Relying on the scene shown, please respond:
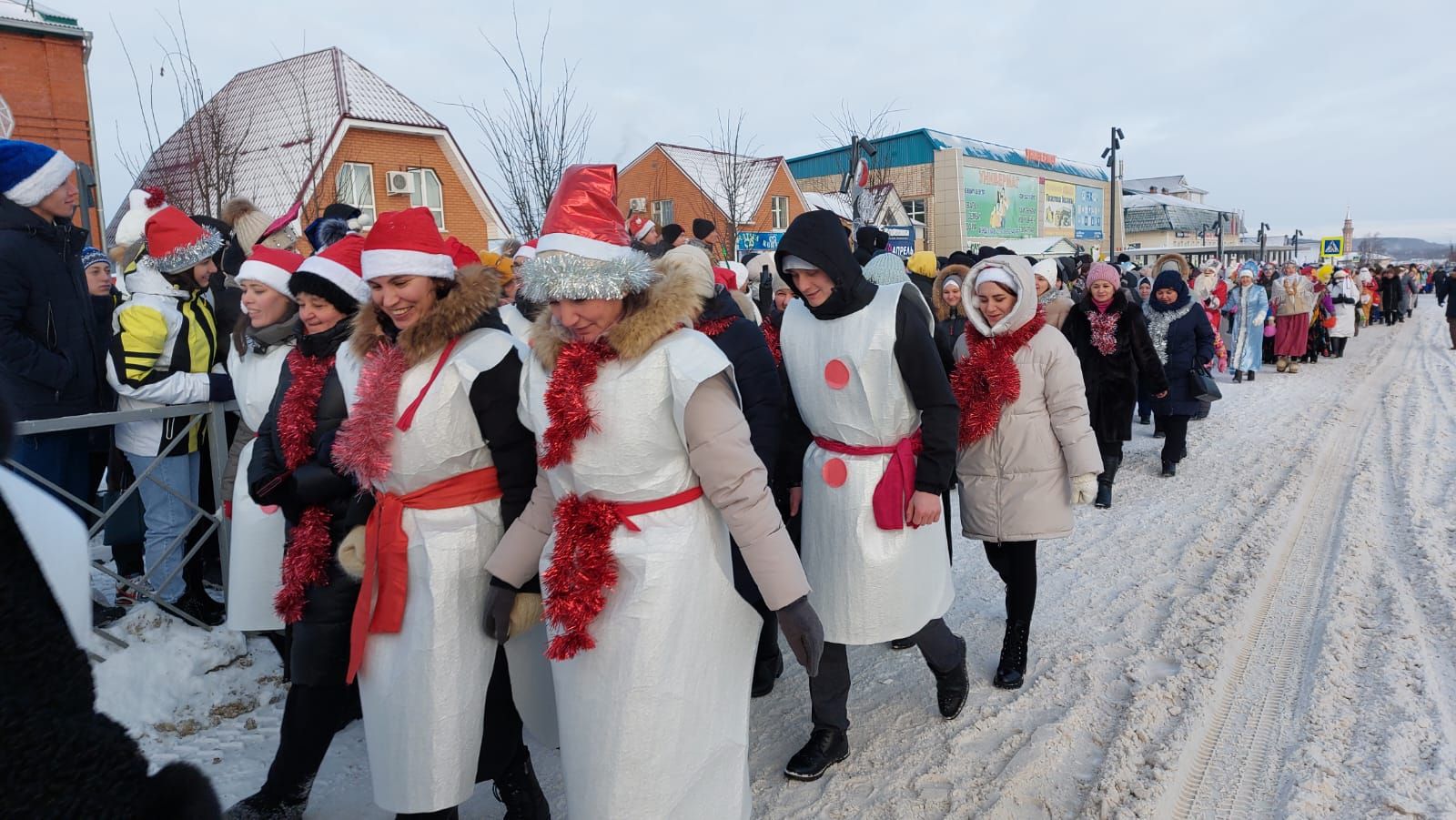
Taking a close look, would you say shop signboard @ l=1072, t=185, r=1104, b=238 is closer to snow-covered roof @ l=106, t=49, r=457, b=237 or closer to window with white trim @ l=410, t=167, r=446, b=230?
window with white trim @ l=410, t=167, r=446, b=230

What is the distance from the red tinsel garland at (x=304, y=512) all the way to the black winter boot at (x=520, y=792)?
33.5 inches

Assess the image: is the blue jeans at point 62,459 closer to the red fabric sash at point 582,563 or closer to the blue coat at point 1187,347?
the red fabric sash at point 582,563

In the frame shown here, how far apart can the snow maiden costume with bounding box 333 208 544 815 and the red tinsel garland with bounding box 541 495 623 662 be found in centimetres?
A: 33

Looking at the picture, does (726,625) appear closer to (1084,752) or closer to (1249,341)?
(1084,752)

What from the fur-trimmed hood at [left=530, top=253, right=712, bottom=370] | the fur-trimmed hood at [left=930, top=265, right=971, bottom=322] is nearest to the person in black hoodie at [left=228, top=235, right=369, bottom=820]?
the fur-trimmed hood at [left=530, top=253, right=712, bottom=370]

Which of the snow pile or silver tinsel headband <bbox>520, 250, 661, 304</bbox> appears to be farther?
the snow pile

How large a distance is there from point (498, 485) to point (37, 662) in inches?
65.8

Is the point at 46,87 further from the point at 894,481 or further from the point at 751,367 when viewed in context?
the point at 894,481

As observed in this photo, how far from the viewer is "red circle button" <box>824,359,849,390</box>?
330 centimetres

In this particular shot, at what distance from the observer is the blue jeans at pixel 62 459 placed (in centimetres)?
429

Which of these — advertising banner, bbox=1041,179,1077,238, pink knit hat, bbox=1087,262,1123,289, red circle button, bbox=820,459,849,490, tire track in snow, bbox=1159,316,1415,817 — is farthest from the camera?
advertising banner, bbox=1041,179,1077,238

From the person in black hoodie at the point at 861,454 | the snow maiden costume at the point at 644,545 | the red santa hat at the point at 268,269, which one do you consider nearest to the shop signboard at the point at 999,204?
the person in black hoodie at the point at 861,454

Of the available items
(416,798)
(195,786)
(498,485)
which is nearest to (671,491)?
(498,485)

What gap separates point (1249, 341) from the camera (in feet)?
45.9
